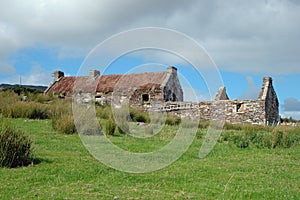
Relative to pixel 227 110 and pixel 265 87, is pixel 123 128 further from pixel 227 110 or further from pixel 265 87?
pixel 265 87

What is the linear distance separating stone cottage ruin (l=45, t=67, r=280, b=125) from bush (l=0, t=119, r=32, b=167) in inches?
874

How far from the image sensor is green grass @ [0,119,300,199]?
23.3 feet

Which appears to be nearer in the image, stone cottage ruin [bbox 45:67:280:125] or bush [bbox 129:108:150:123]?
bush [bbox 129:108:150:123]

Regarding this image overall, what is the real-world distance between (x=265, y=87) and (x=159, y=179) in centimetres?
3054

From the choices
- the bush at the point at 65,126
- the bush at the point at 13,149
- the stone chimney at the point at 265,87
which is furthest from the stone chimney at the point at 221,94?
the bush at the point at 13,149

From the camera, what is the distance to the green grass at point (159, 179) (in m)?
7.11

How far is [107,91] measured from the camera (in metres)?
42.6

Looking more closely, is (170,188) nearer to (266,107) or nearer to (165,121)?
(165,121)

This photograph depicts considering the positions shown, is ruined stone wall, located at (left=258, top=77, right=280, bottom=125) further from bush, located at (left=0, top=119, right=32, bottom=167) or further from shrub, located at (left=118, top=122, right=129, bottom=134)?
bush, located at (left=0, top=119, right=32, bottom=167)

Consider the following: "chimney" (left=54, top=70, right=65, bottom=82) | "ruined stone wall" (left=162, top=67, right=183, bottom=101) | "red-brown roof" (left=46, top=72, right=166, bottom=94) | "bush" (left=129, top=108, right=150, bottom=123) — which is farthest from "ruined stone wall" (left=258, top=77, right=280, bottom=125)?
"chimney" (left=54, top=70, right=65, bottom=82)

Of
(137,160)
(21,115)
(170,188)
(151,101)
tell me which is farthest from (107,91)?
(170,188)

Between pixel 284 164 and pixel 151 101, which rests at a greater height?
pixel 151 101

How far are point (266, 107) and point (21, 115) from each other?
22327mm

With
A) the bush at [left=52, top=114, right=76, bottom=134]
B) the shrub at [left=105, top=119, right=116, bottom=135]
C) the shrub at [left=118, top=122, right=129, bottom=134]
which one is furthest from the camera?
the shrub at [left=118, top=122, right=129, bottom=134]
